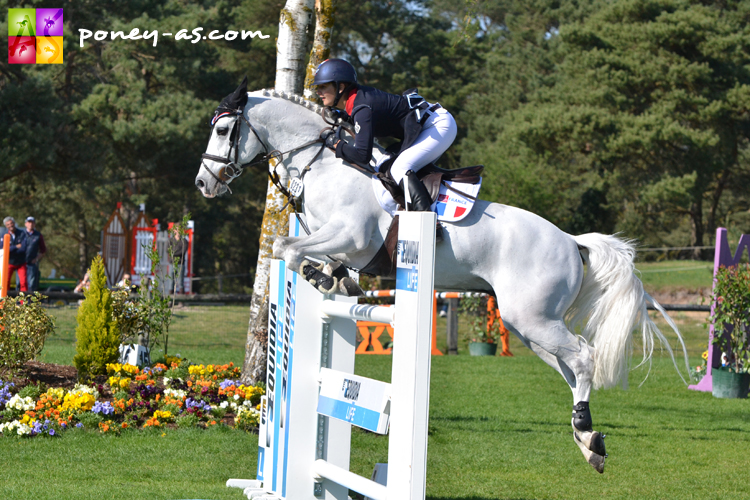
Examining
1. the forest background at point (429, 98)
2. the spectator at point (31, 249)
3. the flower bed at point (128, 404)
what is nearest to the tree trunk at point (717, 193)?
the forest background at point (429, 98)

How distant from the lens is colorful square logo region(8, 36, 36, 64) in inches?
774

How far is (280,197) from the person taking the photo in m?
6.72

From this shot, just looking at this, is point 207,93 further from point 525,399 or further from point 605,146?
point 525,399

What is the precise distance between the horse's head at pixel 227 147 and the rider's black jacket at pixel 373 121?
1.85 feet

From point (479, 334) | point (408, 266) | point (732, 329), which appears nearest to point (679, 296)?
point (479, 334)

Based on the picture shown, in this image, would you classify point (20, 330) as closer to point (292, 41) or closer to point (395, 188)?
point (292, 41)

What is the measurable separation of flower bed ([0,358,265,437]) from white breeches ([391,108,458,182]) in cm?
288

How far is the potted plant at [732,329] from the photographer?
8.14 metres

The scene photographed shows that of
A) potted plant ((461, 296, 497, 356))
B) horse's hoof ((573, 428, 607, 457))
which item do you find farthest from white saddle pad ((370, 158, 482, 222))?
potted plant ((461, 296, 497, 356))

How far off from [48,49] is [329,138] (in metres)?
20.8

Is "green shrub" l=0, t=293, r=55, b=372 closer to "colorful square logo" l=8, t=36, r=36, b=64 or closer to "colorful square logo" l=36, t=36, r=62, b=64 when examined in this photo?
"colorful square logo" l=8, t=36, r=36, b=64

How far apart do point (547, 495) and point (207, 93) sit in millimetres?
24454

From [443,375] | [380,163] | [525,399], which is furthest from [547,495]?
[443,375]

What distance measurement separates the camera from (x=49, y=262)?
108ft
